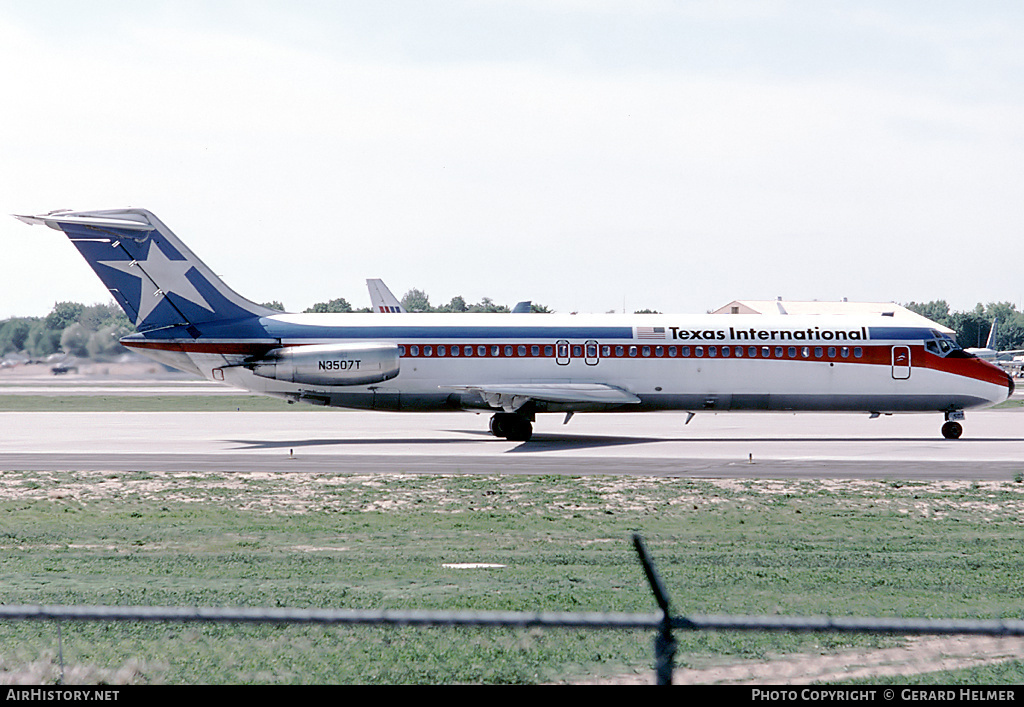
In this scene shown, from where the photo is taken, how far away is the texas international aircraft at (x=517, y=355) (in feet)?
109

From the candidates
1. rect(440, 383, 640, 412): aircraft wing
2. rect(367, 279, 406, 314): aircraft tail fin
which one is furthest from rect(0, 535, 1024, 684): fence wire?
rect(367, 279, 406, 314): aircraft tail fin

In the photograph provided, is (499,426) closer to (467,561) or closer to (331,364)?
(331,364)

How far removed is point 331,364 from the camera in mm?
33156

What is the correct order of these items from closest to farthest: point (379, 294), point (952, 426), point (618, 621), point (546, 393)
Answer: point (618, 621)
point (546, 393)
point (952, 426)
point (379, 294)

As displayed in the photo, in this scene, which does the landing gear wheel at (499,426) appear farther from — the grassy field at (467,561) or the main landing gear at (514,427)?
the grassy field at (467,561)

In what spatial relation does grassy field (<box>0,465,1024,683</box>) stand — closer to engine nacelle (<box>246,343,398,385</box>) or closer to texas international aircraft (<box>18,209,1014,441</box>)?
engine nacelle (<box>246,343,398,385</box>)

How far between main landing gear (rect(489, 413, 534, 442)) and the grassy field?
10360mm

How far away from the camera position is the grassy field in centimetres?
881

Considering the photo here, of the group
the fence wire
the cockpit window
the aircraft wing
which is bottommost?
the aircraft wing

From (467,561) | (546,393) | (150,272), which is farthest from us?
(150,272)

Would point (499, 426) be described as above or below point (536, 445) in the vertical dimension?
above

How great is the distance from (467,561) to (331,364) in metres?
20.5

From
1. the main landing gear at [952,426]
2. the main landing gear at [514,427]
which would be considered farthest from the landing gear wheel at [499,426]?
the main landing gear at [952,426]

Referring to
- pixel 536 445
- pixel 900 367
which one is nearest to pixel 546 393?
pixel 536 445
